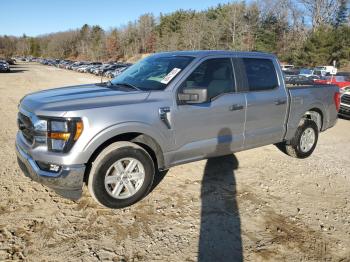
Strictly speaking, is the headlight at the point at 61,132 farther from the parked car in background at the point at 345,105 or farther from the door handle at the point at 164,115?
the parked car in background at the point at 345,105

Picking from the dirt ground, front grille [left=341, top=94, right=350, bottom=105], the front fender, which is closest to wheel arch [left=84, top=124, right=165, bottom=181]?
Result: the front fender

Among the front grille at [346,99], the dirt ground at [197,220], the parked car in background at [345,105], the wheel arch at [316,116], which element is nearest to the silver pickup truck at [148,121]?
the dirt ground at [197,220]

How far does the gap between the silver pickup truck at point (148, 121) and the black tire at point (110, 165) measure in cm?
1

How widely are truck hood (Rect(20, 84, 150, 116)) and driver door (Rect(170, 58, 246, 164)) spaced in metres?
0.62

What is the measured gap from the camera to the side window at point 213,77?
4581 mm

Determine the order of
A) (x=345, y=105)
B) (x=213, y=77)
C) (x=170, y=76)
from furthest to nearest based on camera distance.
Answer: (x=345, y=105) < (x=213, y=77) < (x=170, y=76)

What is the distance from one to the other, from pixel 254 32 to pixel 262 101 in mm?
62105

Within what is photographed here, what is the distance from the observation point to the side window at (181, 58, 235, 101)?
458cm

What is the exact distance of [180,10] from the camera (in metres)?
88.8

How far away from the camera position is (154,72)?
4824 mm

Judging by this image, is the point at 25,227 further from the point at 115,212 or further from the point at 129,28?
the point at 129,28

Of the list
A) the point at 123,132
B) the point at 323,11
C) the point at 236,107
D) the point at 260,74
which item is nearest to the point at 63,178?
the point at 123,132

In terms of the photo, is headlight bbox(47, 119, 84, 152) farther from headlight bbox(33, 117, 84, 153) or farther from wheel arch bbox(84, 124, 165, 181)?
wheel arch bbox(84, 124, 165, 181)

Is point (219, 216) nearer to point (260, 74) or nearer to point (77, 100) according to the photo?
point (77, 100)
